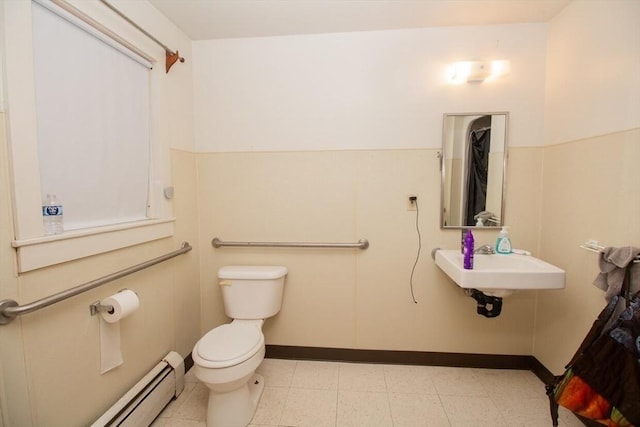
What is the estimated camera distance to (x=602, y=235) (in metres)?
1.37

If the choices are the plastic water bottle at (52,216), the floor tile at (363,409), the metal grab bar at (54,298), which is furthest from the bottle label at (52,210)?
the floor tile at (363,409)

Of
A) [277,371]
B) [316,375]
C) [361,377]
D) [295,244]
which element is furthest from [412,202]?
[277,371]

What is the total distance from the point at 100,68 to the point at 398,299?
2174 mm

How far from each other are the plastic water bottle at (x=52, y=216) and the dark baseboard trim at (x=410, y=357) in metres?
1.49

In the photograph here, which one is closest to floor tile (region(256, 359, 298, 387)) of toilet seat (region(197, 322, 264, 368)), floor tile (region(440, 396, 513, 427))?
toilet seat (region(197, 322, 264, 368))

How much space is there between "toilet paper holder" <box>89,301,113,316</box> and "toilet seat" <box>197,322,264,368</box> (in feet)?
1.49

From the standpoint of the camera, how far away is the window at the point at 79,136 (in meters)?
0.96

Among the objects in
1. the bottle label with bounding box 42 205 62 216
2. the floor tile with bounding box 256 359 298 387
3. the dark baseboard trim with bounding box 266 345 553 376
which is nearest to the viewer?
the bottle label with bounding box 42 205 62 216

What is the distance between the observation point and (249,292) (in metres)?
1.80

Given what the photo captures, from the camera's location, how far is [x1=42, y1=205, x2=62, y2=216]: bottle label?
1.04 m

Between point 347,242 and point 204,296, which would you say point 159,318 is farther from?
point 347,242

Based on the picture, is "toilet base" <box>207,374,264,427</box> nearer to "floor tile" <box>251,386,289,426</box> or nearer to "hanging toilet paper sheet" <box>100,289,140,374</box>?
"floor tile" <box>251,386,289,426</box>

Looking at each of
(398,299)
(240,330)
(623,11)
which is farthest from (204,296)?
(623,11)

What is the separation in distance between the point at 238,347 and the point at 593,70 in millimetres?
2350
